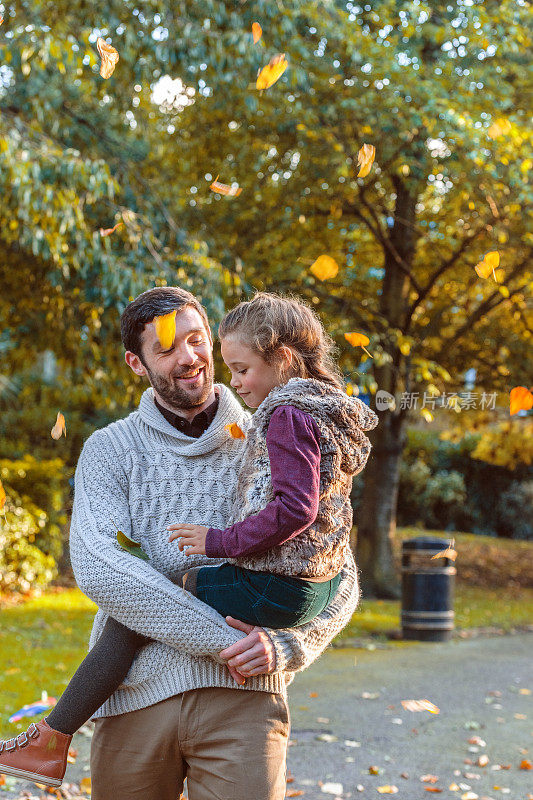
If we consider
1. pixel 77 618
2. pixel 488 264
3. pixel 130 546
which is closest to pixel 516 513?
pixel 488 264

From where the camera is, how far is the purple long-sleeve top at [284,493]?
2.25 meters

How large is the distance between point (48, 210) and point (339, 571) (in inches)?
206

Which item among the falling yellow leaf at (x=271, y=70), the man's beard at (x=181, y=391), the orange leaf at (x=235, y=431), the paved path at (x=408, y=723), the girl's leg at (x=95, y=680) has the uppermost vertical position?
the falling yellow leaf at (x=271, y=70)

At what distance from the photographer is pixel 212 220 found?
11.6 meters

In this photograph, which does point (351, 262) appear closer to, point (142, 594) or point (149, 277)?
point (149, 277)

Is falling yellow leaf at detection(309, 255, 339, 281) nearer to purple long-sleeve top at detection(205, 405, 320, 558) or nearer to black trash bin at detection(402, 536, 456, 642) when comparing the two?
purple long-sleeve top at detection(205, 405, 320, 558)

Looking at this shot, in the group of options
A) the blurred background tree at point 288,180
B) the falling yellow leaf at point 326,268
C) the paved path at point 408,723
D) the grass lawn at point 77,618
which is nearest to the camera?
the falling yellow leaf at point 326,268

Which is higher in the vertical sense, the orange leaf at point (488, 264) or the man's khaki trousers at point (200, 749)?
the orange leaf at point (488, 264)

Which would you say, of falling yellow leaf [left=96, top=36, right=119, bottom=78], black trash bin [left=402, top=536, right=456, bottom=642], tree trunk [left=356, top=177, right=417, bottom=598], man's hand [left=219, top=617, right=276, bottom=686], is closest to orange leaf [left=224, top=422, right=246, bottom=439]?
man's hand [left=219, top=617, right=276, bottom=686]

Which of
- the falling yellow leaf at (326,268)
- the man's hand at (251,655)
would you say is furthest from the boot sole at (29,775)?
the falling yellow leaf at (326,268)

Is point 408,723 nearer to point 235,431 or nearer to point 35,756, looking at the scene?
point 235,431

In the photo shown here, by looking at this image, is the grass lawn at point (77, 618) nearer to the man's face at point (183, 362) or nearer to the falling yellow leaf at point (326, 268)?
the falling yellow leaf at point (326, 268)

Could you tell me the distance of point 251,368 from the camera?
2.59 m

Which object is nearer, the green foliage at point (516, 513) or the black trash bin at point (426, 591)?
the black trash bin at point (426, 591)
